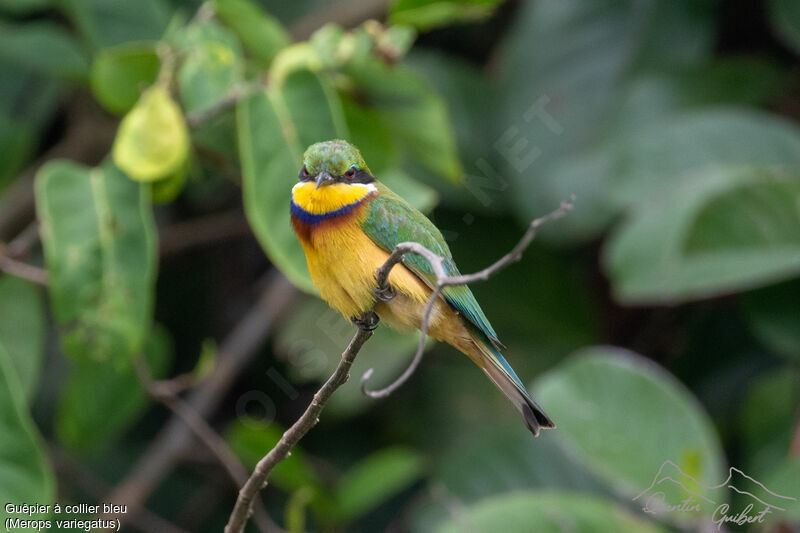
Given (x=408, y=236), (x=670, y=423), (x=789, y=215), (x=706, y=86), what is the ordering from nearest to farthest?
(x=408, y=236) → (x=670, y=423) → (x=789, y=215) → (x=706, y=86)

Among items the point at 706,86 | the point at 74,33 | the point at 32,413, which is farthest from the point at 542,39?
the point at 32,413

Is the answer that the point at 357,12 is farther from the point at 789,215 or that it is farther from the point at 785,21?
the point at 789,215

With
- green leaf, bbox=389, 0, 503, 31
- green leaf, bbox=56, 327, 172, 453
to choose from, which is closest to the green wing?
green leaf, bbox=389, 0, 503, 31

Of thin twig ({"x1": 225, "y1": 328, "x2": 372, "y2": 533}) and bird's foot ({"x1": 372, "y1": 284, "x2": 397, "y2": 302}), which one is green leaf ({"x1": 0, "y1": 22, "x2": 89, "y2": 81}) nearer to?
bird's foot ({"x1": 372, "y1": 284, "x2": 397, "y2": 302})

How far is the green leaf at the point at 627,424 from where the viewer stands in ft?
8.33

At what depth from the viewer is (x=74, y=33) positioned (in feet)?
12.5

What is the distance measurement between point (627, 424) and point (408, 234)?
1278 millimetres

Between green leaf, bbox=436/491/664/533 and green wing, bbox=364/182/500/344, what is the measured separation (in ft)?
3.13

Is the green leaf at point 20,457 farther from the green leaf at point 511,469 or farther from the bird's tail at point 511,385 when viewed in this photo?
the green leaf at point 511,469

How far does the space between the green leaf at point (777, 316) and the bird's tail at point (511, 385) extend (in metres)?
1.51

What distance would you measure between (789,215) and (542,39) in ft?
4.02

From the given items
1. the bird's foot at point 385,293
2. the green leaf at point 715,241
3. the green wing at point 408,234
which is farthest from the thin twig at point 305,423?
the green leaf at point 715,241

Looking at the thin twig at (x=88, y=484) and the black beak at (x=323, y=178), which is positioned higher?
the black beak at (x=323, y=178)

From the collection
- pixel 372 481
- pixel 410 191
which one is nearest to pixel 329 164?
pixel 410 191
